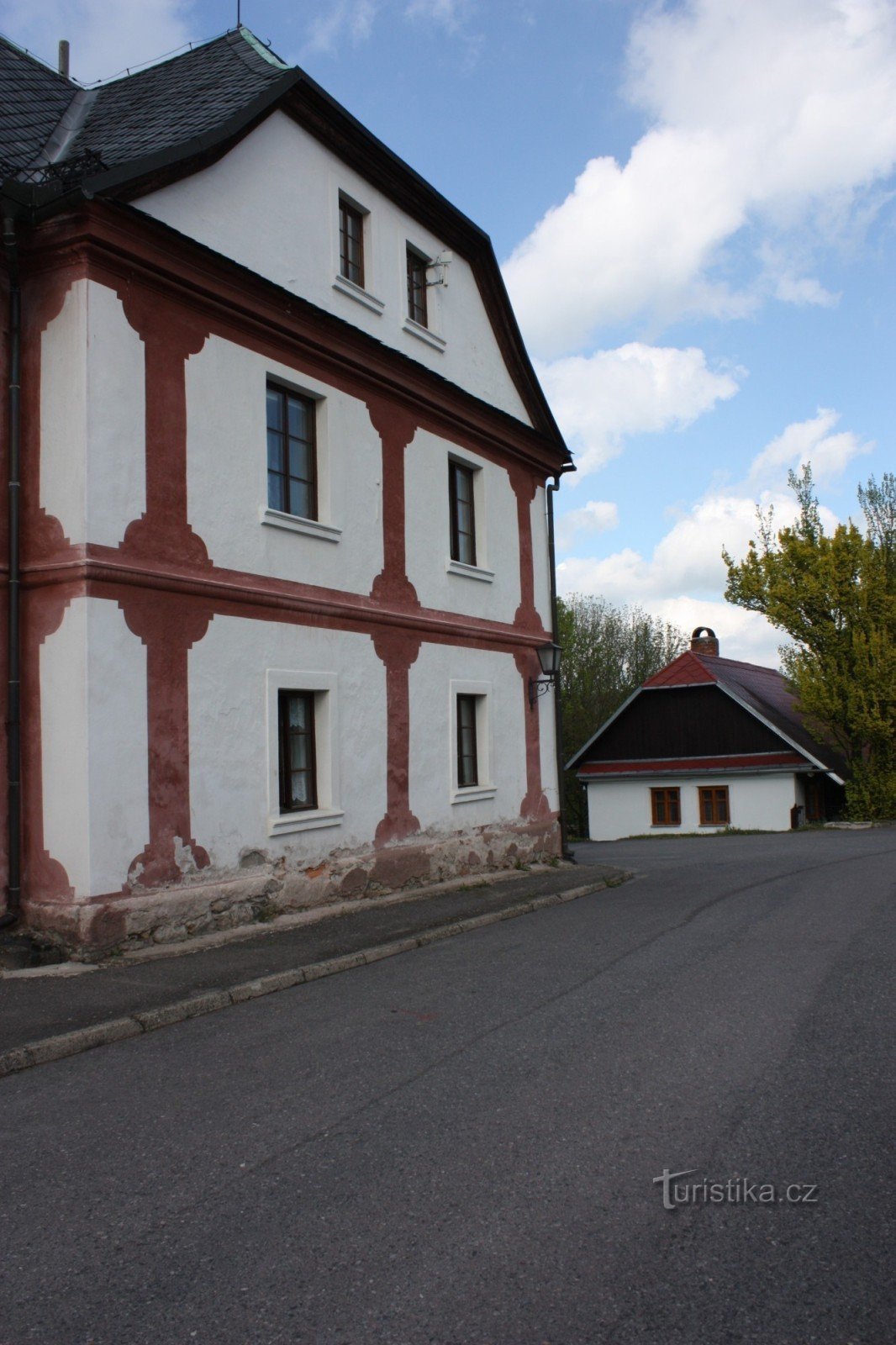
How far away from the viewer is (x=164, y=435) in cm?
944

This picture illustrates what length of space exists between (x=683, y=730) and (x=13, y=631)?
30.3 metres

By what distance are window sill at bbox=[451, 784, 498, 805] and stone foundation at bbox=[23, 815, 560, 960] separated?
0.41 metres

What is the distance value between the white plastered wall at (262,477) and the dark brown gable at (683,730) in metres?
25.5

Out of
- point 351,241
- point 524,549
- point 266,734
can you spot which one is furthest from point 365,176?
point 266,734

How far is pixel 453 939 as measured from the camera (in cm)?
968

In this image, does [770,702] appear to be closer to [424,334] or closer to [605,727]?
[605,727]

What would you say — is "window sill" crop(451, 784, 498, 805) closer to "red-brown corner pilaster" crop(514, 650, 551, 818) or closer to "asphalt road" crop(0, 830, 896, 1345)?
"red-brown corner pilaster" crop(514, 650, 551, 818)

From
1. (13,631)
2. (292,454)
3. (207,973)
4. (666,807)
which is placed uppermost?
(292,454)

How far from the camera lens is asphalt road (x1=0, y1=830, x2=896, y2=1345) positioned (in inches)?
119

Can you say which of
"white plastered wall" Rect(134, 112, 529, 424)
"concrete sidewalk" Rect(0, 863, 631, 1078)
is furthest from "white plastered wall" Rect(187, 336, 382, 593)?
"concrete sidewalk" Rect(0, 863, 631, 1078)

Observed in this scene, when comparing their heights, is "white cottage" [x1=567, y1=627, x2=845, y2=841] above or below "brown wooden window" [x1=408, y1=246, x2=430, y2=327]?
below

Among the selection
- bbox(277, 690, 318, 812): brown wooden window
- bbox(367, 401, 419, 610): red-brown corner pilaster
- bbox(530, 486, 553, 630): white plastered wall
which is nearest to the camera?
bbox(277, 690, 318, 812): brown wooden window

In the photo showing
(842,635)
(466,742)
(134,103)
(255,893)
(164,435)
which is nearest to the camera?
(164,435)

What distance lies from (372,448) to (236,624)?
10.7 ft
